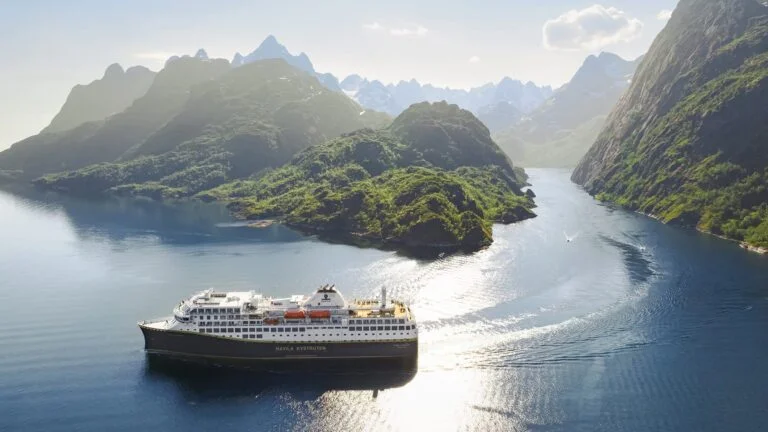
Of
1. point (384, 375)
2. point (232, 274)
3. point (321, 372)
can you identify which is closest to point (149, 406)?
point (321, 372)

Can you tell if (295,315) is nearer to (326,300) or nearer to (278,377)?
(326,300)

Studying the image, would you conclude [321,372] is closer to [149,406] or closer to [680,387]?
[149,406]

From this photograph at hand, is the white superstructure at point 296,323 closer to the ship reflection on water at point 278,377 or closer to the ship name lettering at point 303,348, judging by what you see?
the ship name lettering at point 303,348

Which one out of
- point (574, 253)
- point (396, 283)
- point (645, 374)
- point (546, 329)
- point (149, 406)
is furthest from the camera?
point (574, 253)

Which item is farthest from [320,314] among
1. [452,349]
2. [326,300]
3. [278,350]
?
[452,349]

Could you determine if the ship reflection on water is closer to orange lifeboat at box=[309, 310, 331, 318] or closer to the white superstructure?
the white superstructure
